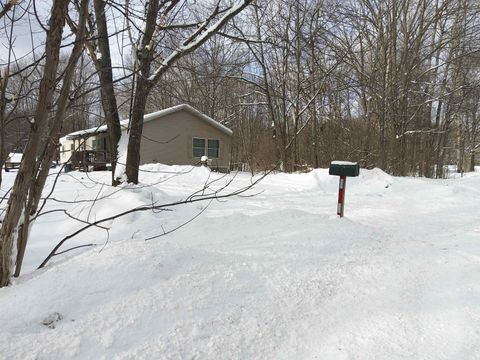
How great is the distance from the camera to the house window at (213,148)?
22500mm

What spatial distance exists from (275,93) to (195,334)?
18341 millimetres

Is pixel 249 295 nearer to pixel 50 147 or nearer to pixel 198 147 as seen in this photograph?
pixel 50 147

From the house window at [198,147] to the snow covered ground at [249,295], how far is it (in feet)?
56.5

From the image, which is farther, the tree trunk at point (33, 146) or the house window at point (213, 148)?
the house window at point (213, 148)

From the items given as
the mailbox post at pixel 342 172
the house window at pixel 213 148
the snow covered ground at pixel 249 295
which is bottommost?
the snow covered ground at pixel 249 295

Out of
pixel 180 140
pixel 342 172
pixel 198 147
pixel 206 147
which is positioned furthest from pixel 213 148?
pixel 342 172

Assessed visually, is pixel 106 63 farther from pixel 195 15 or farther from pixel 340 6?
pixel 340 6

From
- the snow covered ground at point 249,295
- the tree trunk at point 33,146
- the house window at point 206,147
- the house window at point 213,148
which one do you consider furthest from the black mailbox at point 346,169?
the house window at point 213,148

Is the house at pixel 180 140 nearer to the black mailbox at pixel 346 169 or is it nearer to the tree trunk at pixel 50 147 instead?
the black mailbox at pixel 346 169

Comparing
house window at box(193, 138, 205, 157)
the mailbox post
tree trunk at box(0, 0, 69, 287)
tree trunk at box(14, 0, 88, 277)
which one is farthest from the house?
tree trunk at box(0, 0, 69, 287)

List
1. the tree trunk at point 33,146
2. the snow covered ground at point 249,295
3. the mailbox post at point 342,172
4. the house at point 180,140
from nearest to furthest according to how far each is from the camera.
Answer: the snow covered ground at point 249,295 < the tree trunk at point 33,146 < the mailbox post at point 342,172 < the house at point 180,140

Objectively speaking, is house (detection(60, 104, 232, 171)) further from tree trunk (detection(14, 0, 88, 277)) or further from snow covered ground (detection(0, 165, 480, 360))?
tree trunk (detection(14, 0, 88, 277))

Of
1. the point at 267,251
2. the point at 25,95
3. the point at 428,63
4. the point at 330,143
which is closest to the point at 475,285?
the point at 267,251

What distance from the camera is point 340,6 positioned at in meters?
16.3
